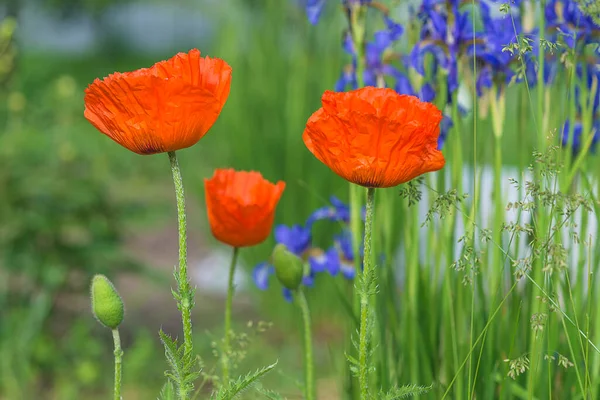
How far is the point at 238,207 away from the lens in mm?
1193

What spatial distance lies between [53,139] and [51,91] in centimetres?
20

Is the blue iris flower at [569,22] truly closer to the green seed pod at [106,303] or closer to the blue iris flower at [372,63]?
the blue iris flower at [372,63]

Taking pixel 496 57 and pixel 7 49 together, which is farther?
pixel 7 49

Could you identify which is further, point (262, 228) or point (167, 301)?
point (167, 301)

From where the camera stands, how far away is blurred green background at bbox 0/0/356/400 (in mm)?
2369

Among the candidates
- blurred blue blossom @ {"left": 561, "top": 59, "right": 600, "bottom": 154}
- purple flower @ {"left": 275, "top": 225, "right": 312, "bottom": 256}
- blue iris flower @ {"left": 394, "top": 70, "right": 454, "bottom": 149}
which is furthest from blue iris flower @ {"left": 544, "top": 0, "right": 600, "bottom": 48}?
purple flower @ {"left": 275, "top": 225, "right": 312, "bottom": 256}

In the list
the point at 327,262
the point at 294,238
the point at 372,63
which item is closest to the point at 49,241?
the point at 294,238

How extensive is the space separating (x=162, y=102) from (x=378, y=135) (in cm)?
26

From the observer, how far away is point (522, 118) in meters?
1.43

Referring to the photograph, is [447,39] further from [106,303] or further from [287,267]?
[106,303]

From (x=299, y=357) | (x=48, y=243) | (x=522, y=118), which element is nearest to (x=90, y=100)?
(x=522, y=118)

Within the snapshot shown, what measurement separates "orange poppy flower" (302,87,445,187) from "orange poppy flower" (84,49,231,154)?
14 cm

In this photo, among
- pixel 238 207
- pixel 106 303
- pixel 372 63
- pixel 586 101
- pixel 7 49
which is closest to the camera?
pixel 106 303

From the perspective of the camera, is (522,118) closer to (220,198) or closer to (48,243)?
(220,198)
